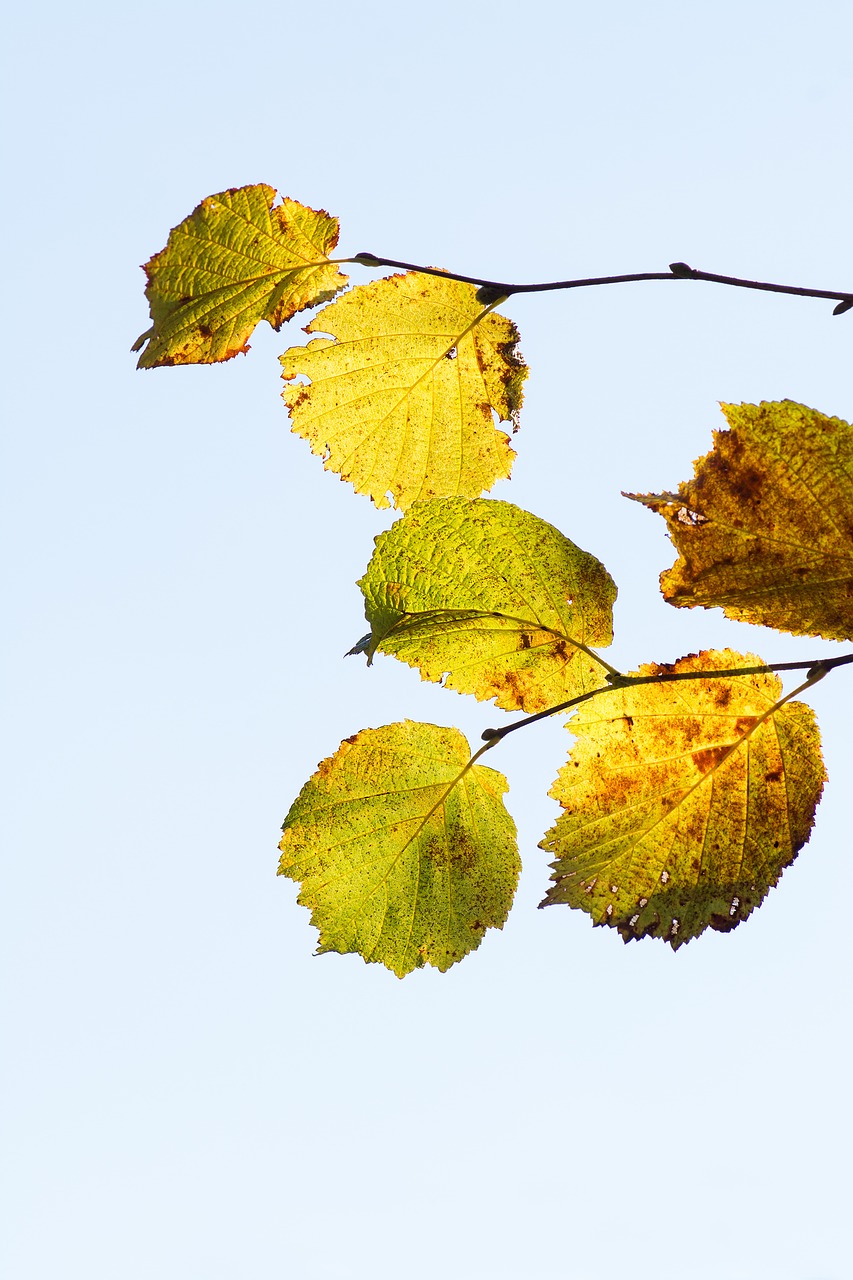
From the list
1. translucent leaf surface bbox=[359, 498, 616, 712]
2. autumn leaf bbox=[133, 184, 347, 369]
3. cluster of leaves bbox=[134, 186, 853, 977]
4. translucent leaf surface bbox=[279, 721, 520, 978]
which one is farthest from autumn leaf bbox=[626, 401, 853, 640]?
autumn leaf bbox=[133, 184, 347, 369]

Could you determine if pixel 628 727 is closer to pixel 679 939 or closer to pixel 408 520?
pixel 679 939

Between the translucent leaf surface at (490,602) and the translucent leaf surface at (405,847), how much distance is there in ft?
0.51

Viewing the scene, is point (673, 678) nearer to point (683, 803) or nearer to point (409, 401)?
point (683, 803)

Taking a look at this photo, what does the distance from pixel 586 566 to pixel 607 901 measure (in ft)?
1.21

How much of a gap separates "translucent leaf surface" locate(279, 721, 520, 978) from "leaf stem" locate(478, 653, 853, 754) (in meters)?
0.10

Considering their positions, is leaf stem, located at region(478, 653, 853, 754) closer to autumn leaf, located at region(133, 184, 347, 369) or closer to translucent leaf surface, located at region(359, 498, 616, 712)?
translucent leaf surface, located at region(359, 498, 616, 712)

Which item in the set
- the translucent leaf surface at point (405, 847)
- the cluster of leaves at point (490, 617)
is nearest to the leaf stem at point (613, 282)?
the cluster of leaves at point (490, 617)

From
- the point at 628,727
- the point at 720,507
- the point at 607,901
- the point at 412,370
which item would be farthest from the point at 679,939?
the point at 412,370

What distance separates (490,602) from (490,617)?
0.02 m

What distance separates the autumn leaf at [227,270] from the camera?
1.39 metres

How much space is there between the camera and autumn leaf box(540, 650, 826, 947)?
4.20ft

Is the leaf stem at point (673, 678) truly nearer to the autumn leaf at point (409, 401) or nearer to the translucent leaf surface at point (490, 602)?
the translucent leaf surface at point (490, 602)

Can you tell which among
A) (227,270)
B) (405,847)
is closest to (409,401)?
(227,270)

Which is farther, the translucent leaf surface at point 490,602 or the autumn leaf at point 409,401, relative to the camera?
the autumn leaf at point 409,401
